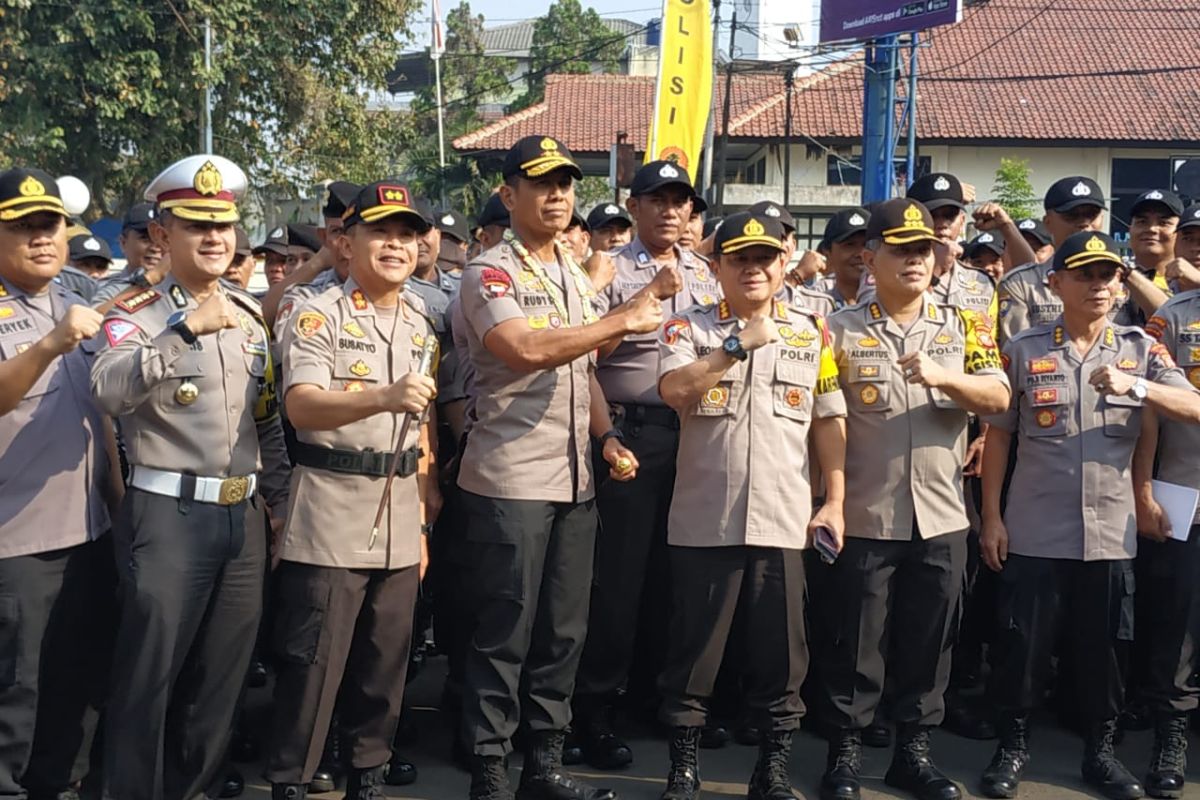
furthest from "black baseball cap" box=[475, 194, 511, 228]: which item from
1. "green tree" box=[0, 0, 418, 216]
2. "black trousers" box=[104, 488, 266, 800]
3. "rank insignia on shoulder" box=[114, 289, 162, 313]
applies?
"green tree" box=[0, 0, 418, 216]

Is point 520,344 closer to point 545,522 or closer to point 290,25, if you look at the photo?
point 545,522

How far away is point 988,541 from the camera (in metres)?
4.77

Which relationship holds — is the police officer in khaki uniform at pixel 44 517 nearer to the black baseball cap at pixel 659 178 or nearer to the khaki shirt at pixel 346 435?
the khaki shirt at pixel 346 435

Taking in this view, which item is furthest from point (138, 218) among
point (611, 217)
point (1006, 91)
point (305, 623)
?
point (1006, 91)

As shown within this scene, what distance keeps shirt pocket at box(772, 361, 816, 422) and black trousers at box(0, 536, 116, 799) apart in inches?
92.6

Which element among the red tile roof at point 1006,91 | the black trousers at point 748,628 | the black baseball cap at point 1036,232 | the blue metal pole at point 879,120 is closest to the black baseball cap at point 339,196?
the black trousers at point 748,628

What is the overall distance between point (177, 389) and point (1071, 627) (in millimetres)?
3351

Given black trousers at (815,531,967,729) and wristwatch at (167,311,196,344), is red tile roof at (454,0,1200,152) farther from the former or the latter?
wristwatch at (167,311,196,344)

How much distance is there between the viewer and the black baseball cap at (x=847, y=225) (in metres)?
5.72

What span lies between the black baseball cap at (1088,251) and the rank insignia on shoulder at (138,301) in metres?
3.24

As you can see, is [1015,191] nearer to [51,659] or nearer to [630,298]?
[630,298]

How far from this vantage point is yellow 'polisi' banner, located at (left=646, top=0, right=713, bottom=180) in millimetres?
10906

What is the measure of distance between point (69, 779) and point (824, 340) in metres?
3.04

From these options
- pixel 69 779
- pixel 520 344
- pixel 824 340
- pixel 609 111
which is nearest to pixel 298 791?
pixel 69 779
